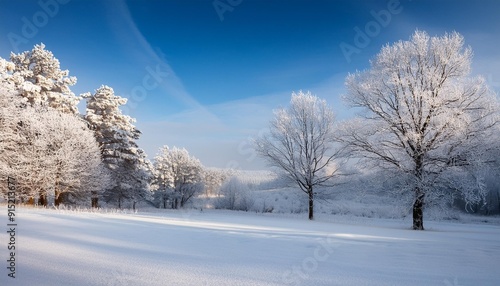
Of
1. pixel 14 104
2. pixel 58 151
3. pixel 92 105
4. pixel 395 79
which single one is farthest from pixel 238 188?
pixel 395 79

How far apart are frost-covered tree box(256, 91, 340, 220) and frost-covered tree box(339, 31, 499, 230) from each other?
7.12 m

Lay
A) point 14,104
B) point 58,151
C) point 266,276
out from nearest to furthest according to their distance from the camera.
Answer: point 266,276 → point 14,104 → point 58,151

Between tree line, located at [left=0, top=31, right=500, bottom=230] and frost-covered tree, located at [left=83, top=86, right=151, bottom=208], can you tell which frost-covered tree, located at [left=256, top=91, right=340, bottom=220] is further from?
frost-covered tree, located at [left=83, top=86, right=151, bottom=208]

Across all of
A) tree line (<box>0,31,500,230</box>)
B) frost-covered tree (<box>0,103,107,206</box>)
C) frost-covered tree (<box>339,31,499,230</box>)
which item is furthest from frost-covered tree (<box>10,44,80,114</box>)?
frost-covered tree (<box>339,31,499,230</box>)

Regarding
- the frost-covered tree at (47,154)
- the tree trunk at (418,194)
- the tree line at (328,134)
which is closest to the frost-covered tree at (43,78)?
the tree line at (328,134)

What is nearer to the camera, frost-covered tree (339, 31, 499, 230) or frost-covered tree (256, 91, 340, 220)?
frost-covered tree (339, 31, 499, 230)

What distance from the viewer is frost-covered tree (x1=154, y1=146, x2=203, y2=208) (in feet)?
155

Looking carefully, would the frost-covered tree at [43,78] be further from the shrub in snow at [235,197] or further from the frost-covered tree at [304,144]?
the shrub in snow at [235,197]

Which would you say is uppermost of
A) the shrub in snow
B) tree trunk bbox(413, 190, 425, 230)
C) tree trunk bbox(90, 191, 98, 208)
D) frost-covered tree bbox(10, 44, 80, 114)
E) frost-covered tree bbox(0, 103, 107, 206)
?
frost-covered tree bbox(10, 44, 80, 114)

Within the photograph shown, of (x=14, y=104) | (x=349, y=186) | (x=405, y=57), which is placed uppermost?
(x=405, y=57)

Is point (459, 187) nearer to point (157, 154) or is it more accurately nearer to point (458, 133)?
point (458, 133)

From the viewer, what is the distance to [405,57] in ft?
51.7

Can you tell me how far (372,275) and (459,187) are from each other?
13.3 m

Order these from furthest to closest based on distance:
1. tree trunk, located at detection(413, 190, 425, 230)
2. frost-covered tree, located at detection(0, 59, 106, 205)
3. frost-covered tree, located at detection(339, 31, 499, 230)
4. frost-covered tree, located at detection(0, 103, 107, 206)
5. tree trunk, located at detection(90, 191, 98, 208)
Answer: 1. tree trunk, located at detection(90, 191, 98, 208)
2. frost-covered tree, located at detection(0, 103, 107, 206)
3. frost-covered tree, located at detection(0, 59, 106, 205)
4. tree trunk, located at detection(413, 190, 425, 230)
5. frost-covered tree, located at detection(339, 31, 499, 230)
